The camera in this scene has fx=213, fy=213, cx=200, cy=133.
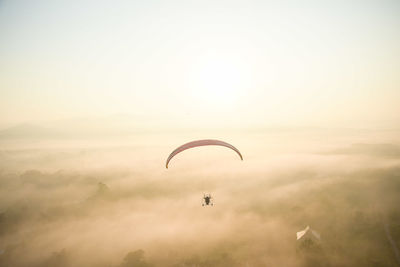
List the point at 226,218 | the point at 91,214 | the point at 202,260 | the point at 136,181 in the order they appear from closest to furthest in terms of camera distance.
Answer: the point at 202,260 → the point at 226,218 → the point at 91,214 → the point at 136,181

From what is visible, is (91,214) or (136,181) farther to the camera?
(136,181)

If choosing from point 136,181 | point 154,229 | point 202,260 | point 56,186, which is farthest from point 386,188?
point 56,186

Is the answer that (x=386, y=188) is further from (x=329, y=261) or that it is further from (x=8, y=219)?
(x=8, y=219)

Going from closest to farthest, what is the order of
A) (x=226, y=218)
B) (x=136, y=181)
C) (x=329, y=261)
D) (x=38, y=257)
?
(x=329, y=261) → (x=38, y=257) → (x=226, y=218) → (x=136, y=181)

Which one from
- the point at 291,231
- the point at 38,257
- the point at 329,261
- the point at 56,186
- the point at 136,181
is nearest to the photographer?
the point at 329,261

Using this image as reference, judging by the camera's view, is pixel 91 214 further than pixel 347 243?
Yes

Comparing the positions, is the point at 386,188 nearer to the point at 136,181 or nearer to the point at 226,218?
the point at 226,218

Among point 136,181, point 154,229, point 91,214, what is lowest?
point 154,229

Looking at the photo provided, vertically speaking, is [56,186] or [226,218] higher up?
[56,186]

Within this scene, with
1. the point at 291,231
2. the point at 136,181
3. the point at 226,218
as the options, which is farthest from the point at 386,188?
the point at 136,181
